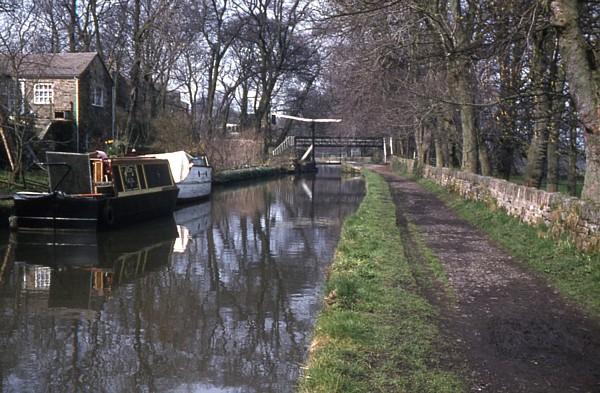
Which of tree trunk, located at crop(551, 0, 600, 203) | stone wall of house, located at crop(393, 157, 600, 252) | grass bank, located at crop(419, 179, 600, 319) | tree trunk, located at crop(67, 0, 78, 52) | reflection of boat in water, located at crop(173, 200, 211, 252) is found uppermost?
tree trunk, located at crop(67, 0, 78, 52)

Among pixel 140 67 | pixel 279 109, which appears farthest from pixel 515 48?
pixel 279 109

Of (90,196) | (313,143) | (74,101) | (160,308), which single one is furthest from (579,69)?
(313,143)

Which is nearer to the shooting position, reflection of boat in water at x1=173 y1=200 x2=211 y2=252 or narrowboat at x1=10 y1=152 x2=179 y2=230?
narrowboat at x1=10 y1=152 x2=179 y2=230

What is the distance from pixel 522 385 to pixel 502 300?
9.10ft

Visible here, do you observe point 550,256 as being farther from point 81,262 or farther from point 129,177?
point 129,177

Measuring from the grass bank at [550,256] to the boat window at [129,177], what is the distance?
9683 mm

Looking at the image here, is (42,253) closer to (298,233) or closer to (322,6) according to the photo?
(298,233)

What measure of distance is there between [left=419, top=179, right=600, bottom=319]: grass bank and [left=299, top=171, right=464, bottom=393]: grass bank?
1.89 meters

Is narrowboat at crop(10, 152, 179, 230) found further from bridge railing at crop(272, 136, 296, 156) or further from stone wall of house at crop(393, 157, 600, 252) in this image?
bridge railing at crop(272, 136, 296, 156)

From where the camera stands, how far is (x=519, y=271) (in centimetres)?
929

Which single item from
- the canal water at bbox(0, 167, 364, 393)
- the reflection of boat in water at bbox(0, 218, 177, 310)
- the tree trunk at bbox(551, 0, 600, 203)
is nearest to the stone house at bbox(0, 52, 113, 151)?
the reflection of boat in water at bbox(0, 218, 177, 310)

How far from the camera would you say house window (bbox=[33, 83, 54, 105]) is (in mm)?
30938

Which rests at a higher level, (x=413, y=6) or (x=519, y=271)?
(x=413, y=6)

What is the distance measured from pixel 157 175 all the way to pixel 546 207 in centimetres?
1292
